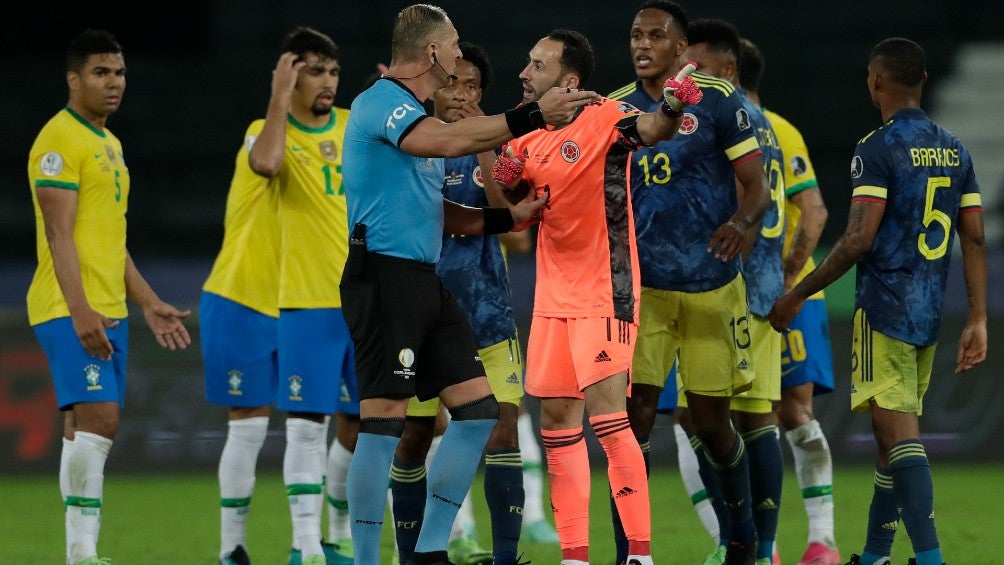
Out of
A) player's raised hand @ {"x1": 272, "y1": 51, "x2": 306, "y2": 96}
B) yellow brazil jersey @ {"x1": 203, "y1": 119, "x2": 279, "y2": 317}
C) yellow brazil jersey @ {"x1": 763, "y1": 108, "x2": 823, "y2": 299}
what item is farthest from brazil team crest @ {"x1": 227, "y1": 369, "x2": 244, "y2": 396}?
yellow brazil jersey @ {"x1": 763, "y1": 108, "x2": 823, "y2": 299}

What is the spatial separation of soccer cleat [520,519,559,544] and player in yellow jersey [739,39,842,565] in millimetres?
1599

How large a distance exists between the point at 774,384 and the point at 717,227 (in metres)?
0.97

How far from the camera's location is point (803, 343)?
26.5 feet

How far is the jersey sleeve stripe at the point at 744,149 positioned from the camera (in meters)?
6.52

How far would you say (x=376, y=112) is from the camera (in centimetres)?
563

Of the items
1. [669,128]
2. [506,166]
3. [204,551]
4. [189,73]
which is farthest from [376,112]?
[189,73]

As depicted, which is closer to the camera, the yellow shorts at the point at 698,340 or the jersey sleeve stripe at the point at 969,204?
the jersey sleeve stripe at the point at 969,204

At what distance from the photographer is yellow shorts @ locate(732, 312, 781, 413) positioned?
23.4ft

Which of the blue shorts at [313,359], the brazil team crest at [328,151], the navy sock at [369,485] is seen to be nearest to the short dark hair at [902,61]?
the navy sock at [369,485]

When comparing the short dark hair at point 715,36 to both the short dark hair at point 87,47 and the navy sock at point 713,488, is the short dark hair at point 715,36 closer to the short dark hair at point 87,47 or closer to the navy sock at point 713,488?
the navy sock at point 713,488

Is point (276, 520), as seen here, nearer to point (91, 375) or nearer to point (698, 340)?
point (91, 375)

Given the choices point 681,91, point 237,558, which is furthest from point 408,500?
point 681,91

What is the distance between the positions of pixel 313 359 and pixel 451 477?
1751 millimetres

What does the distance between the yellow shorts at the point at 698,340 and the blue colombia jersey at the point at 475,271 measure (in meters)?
0.76
